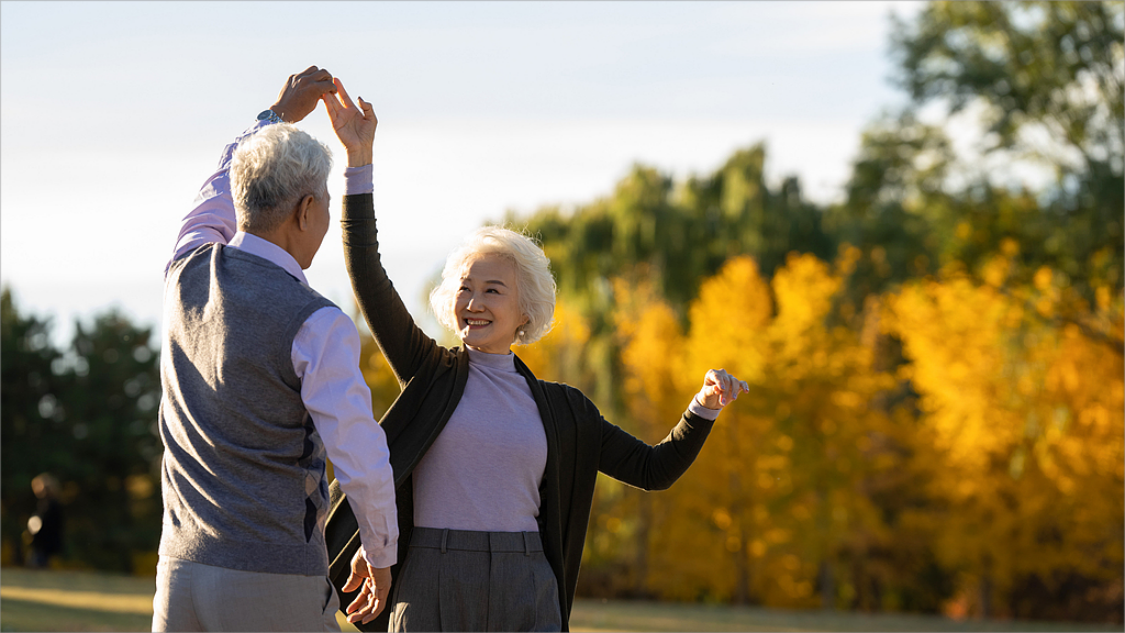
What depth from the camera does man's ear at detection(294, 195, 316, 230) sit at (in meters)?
2.75

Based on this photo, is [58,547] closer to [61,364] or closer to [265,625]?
[61,364]

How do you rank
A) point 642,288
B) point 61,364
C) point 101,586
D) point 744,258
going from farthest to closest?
point 61,364
point 642,288
point 744,258
point 101,586

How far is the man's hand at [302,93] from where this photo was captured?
11.1ft

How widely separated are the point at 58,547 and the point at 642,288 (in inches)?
607

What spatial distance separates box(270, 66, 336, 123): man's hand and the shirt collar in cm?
74

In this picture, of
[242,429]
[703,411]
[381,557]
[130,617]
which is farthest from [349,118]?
[130,617]

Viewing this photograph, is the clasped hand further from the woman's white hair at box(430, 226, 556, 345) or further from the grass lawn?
the grass lawn

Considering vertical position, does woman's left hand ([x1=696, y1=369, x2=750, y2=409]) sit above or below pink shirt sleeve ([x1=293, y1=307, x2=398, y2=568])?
above

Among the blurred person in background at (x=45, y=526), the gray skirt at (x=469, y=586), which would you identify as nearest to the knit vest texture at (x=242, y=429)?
the gray skirt at (x=469, y=586)

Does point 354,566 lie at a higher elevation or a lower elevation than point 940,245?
lower

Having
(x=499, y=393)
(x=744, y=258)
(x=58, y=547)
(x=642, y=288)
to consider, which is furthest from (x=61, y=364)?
(x=499, y=393)

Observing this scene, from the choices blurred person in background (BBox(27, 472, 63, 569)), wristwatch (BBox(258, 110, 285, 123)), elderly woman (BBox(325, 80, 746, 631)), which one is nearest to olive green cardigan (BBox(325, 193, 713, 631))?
elderly woman (BBox(325, 80, 746, 631))

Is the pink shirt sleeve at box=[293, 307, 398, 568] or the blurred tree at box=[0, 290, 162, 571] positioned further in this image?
the blurred tree at box=[0, 290, 162, 571]

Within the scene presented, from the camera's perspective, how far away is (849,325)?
1266 inches
